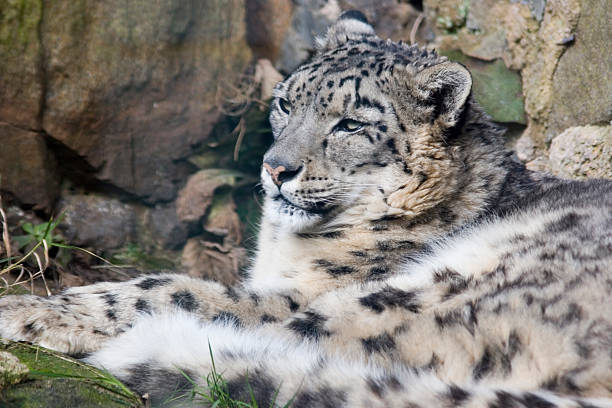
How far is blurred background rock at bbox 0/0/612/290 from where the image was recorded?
4379 mm

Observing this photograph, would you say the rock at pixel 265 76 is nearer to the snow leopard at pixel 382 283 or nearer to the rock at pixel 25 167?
the snow leopard at pixel 382 283

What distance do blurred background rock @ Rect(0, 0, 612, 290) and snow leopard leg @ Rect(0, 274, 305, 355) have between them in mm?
1142

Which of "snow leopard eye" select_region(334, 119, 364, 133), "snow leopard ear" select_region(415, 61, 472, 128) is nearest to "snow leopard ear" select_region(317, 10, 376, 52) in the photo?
"snow leopard eye" select_region(334, 119, 364, 133)

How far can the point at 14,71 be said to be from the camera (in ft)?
14.3

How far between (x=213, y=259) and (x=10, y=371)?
3121 mm

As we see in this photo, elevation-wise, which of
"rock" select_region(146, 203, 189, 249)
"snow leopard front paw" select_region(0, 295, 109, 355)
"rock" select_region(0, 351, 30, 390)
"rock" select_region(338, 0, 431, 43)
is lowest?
"rock" select_region(146, 203, 189, 249)

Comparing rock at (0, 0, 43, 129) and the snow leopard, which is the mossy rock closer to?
the snow leopard

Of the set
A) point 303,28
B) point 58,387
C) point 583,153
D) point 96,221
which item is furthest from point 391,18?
point 58,387

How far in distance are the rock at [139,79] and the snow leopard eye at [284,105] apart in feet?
5.02

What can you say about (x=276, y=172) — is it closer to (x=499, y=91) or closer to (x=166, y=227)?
(x=166, y=227)

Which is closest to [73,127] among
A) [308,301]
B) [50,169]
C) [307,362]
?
[50,169]

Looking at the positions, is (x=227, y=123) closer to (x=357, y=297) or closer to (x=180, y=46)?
(x=180, y=46)

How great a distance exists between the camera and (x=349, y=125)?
3.42 m

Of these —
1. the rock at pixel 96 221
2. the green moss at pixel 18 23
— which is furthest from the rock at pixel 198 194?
the green moss at pixel 18 23
